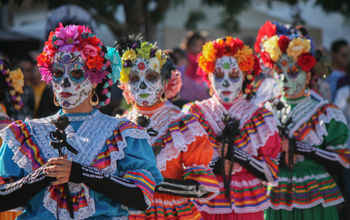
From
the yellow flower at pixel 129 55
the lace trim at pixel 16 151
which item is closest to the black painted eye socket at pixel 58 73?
the lace trim at pixel 16 151

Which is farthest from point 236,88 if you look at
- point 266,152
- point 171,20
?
point 171,20

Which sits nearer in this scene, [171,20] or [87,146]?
[87,146]

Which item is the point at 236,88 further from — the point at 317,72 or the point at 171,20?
the point at 171,20

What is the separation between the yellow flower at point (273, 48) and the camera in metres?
5.45

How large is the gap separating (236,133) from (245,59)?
69 centimetres

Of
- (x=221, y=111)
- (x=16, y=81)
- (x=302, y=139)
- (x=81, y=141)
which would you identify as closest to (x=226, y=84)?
(x=221, y=111)

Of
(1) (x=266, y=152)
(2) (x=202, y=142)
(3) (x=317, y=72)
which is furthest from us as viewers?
(3) (x=317, y=72)

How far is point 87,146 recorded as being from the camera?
307 cm

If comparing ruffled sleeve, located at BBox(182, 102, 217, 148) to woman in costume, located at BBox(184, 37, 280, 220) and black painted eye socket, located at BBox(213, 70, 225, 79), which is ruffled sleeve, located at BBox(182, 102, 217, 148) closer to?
woman in costume, located at BBox(184, 37, 280, 220)

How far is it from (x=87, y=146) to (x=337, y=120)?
3.09m

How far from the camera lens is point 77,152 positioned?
3016mm

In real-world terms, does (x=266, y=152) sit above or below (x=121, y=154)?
below

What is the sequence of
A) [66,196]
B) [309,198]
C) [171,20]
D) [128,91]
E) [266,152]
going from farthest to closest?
[171,20]
[309,198]
[266,152]
[128,91]
[66,196]

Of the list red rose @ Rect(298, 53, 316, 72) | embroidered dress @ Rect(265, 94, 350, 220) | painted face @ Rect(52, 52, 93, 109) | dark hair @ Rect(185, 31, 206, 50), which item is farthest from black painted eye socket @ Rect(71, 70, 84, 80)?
dark hair @ Rect(185, 31, 206, 50)
